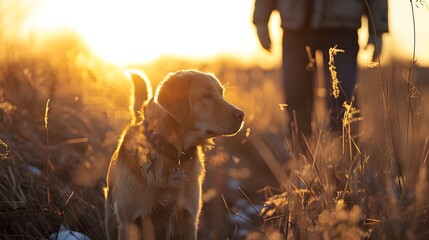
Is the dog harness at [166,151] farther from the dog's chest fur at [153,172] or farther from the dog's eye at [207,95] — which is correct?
the dog's eye at [207,95]

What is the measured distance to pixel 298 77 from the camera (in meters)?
4.50

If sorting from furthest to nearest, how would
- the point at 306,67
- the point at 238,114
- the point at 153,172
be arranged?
the point at 306,67 < the point at 238,114 < the point at 153,172

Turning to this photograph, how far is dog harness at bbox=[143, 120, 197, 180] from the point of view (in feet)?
10.5

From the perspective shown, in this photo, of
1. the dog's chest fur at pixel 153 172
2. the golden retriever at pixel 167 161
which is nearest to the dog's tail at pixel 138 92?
the golden retriever at pixel 167 161

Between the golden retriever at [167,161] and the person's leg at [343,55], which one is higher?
the person's leg at [343,55]

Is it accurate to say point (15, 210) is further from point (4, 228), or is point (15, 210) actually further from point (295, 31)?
point (295, 31)

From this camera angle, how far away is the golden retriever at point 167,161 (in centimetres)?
316

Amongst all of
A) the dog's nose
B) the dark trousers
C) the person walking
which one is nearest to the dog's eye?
the dog's nose

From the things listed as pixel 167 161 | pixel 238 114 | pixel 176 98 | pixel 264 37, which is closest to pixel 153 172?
pixel 167 161

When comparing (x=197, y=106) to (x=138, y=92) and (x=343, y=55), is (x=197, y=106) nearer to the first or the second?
(x=138, y=92)

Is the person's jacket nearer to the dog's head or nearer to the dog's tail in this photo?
the dog's head

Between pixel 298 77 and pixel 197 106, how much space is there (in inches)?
48.3

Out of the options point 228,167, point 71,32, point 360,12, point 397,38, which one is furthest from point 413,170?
point 71,32

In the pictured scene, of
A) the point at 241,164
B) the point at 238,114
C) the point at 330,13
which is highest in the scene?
the point at 330,13
